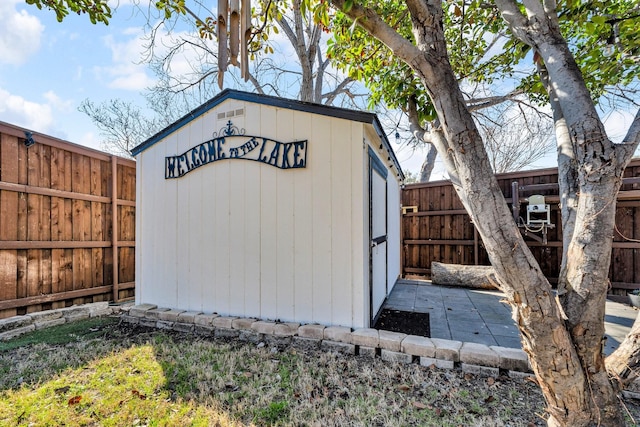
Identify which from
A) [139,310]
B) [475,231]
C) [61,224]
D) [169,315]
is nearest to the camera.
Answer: [169,315]

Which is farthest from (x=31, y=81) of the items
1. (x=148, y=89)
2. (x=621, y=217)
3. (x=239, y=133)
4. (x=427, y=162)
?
(x=427, y=162)

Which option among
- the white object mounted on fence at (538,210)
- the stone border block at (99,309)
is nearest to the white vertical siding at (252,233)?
the stone border block at (99,309)

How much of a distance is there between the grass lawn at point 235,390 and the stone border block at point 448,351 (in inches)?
4.8

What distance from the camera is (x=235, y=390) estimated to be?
225 centimetres

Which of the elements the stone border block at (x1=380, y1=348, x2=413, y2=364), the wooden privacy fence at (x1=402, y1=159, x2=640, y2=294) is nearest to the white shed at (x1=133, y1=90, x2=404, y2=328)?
the stone border block at (x1=380, y1=348, x2=413, y2=364)

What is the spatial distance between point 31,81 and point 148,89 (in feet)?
13.5

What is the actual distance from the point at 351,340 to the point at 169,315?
2402 millimetres

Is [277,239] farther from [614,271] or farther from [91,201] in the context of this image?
[614,271]

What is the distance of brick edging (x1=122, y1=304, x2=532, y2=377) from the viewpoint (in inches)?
96.8

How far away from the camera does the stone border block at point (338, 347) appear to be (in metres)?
2.89

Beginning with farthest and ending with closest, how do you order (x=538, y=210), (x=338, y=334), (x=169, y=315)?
(x=538, y=210) < (x=169, y=315) < (x=338, y=334)

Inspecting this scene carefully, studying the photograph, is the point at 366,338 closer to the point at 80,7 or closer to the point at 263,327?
the point at 263,327

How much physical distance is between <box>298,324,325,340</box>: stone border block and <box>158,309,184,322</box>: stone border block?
173 centimetres

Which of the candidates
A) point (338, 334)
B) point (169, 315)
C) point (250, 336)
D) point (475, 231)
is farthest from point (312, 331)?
point (475, 231)
